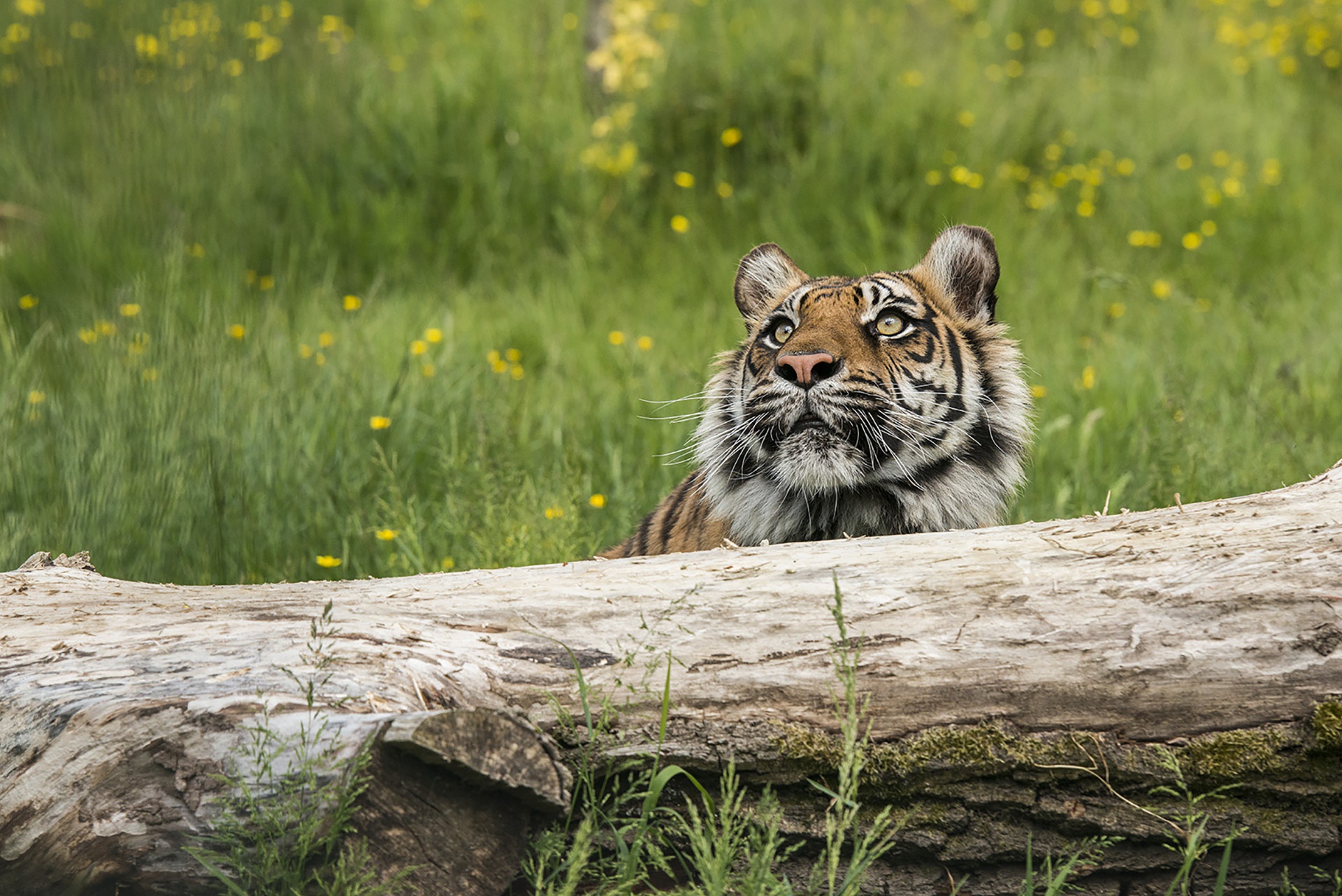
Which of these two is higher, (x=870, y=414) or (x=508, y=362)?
(x=870, y=414)

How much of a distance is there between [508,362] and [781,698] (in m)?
3.99

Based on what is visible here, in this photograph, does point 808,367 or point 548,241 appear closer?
point 808,367

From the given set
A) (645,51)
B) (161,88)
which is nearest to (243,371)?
(645,51)

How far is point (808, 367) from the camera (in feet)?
10.2

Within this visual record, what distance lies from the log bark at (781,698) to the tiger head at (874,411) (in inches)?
31.1

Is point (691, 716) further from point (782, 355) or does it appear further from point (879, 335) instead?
point (879, 335)

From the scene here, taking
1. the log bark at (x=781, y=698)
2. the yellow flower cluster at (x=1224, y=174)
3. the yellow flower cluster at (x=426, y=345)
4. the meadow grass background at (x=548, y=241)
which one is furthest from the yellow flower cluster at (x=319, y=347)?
the yellow flower cluster at (x=1224, y=174)

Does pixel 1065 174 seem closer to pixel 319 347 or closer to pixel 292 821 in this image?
pixel 319 347

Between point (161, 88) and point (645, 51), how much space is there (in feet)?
12.3

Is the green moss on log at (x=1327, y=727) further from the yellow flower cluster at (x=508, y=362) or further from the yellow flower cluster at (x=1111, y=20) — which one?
→ the yellow flower cluster at (x=1111, y=20)

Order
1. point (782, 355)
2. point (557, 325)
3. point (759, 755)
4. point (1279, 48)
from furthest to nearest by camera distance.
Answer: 1. point (1279, 48)
2. point (557, 325)
3. point (782, 355)
4. point (759, 755)

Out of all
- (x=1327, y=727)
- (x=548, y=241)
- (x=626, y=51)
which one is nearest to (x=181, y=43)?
(x=548, y=241)

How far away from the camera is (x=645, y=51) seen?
723cm

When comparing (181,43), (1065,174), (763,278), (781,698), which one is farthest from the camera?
(181,43)
